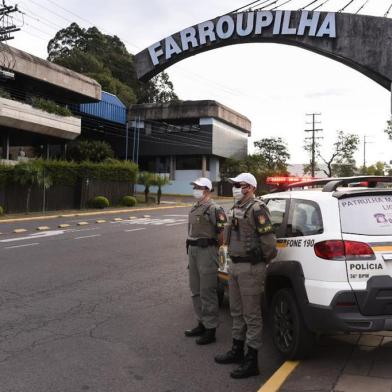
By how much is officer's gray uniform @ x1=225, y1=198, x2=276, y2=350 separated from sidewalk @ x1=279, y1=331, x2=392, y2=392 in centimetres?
55

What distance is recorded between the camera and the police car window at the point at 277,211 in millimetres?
5436

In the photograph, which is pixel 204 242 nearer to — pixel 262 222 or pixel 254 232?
pixel 254 232

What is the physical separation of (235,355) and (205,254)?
1098 mm

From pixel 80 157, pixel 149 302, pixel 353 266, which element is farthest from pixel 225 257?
pixel 80 157

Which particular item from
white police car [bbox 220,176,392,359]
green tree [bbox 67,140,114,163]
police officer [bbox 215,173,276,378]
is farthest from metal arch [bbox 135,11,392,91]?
green tree [bbox 67,140,114,163]

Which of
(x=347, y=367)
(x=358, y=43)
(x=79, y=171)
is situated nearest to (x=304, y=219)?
(x=347, y=367)

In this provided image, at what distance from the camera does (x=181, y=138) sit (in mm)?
58312

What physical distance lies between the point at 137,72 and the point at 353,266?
24.5 ft

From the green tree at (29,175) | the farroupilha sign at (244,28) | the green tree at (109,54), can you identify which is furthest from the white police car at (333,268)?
the green tree at (109,54)

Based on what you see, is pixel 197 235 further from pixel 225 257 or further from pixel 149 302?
pixel 149 302

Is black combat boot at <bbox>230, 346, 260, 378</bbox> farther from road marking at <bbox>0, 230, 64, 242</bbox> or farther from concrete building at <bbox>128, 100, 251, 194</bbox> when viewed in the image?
concrete building at <bbox>128, 100, 251, 194</bbox>

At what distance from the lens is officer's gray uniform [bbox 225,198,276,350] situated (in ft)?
15.2

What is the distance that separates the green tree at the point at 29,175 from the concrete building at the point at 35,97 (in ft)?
25.6

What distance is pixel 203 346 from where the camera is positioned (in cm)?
553
